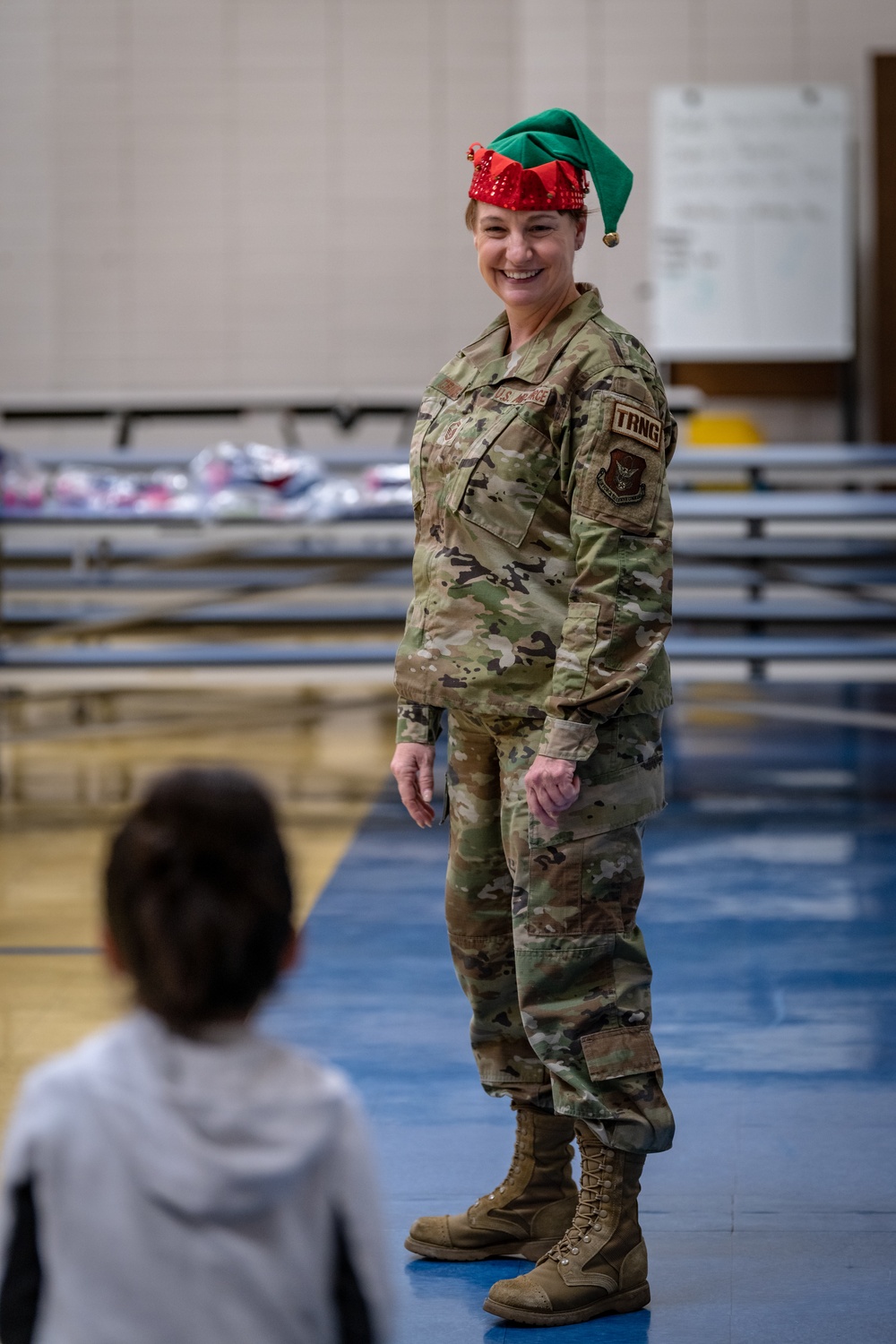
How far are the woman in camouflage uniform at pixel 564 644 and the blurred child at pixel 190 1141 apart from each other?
3.30 ft

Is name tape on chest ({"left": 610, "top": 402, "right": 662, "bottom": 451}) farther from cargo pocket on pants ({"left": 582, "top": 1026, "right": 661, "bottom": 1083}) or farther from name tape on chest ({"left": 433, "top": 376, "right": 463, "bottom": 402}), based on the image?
cargo pocket on pants ({"left": 582, "top": 1026, "right": 661, "bottom": 1083})

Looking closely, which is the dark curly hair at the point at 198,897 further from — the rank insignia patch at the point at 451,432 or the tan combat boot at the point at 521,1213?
the tan combat boot at the point at 521,1213

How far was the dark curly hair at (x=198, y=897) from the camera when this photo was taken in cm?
107

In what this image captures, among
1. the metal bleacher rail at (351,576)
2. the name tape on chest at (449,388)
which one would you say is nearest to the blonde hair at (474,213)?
the name tape on chest at (449,388)

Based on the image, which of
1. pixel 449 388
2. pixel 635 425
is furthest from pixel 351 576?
pixel 635 425

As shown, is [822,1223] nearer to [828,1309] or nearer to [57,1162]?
[828,1309]

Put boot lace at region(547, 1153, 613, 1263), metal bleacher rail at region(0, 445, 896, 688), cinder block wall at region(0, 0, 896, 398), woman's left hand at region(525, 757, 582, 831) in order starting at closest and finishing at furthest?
woman's left hand at region(525, 757, 582, 831) → boot lace at region(547, 1153, 613, 1263) → metal bleacher rail at region(0, 445, 896, 688) → cinder block wall at region(0, 0, 896, 398)

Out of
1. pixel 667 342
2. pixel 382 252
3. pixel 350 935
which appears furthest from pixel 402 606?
pixel 382 252

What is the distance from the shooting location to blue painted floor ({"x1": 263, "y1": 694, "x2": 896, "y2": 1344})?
7.35 feet

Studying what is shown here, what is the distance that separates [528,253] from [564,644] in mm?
506

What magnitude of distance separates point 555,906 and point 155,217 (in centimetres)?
940

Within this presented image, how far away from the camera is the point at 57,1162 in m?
1.06

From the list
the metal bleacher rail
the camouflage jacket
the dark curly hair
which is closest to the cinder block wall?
the metal bleacher rail

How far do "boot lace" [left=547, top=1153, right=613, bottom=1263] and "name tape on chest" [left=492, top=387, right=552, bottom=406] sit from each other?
967mm
